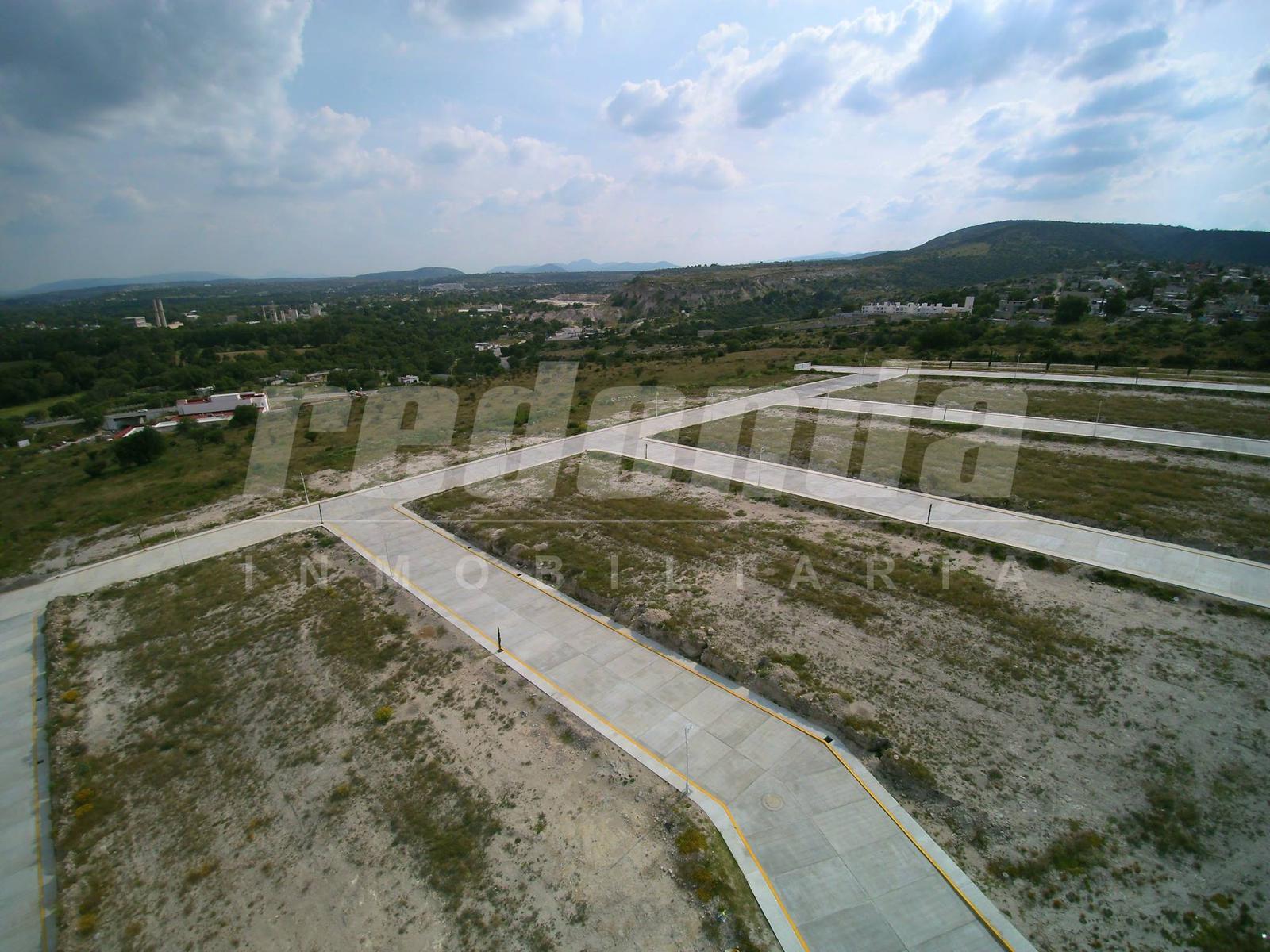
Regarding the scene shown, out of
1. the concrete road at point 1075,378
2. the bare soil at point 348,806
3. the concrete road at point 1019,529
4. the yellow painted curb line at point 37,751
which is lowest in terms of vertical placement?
the yellow painted curb line at point 37,751

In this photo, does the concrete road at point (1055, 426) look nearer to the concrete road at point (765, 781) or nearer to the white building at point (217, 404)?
the concrete road at point (765, 781)

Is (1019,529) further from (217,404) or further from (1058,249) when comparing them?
(1058,249)

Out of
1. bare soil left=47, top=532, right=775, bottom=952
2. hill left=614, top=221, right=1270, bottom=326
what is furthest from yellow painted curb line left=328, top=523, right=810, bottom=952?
hill left=614, top=221, right=1270, bottom=326

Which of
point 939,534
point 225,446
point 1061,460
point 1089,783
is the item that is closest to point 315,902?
point 1089,783

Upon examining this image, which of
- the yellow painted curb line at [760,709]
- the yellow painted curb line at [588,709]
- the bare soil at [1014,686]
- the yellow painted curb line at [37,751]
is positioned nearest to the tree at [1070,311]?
the bare soil at [1014,686]

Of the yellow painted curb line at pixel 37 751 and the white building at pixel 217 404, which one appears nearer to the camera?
the yellow painted curb line at pixel 37 751

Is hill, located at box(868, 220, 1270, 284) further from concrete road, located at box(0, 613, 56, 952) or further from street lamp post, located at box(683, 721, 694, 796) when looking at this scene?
concrete road, located at box(0, 613, 56, 952)

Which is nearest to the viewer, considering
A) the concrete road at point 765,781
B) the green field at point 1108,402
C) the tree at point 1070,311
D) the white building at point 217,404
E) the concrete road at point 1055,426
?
the concrete road at point 765,781
